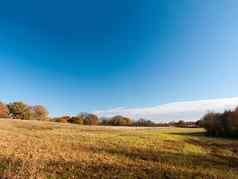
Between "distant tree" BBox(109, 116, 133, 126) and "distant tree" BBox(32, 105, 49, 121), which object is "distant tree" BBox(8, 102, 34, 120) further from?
"distant tree" BBox(109, 116, 133, 126)

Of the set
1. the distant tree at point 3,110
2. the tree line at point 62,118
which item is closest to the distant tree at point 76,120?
the tree line at point 62,118

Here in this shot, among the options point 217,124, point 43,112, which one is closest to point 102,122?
point 43,112

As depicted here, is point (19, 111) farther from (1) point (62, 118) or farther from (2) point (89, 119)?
(2) point (89, 119)

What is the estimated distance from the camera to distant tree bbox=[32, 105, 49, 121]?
8631cm

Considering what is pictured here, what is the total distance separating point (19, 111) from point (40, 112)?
1035 centimetres

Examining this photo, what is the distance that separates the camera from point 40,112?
88062 mm

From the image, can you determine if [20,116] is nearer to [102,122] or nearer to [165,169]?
[102,122]

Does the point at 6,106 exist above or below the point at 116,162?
above

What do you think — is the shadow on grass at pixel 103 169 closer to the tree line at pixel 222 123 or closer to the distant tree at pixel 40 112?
the tree line at pixel 222 123

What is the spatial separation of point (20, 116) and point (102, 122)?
3327cm

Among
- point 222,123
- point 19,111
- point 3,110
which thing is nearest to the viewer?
point 222,123

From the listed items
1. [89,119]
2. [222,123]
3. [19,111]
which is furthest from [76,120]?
[222,123]

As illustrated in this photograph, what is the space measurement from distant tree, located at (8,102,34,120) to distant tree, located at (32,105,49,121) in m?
5.62

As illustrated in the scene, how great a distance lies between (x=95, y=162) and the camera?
399 inches
